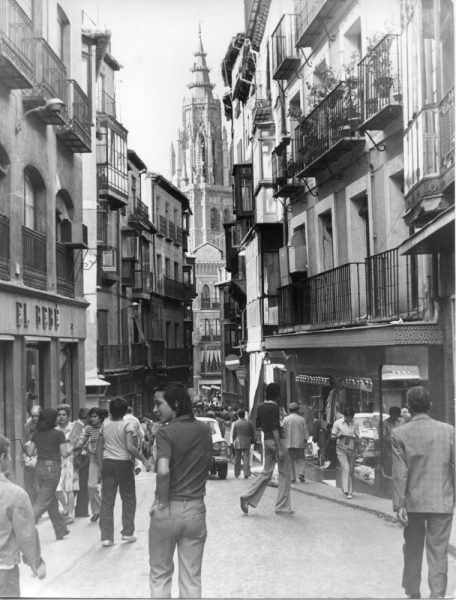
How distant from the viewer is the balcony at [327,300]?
52.2 ft

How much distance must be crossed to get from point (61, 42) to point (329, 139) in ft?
16.1

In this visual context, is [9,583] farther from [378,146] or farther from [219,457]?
[219,457]

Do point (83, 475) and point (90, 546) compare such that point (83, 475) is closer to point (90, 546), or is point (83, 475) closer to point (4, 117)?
point (90, 546)

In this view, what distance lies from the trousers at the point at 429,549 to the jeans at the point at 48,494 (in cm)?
454

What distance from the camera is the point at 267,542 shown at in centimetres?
988

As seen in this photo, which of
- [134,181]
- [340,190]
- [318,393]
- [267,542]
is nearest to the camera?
[267,542]

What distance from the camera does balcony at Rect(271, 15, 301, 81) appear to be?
20203 millimetres

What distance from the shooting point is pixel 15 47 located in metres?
12.8

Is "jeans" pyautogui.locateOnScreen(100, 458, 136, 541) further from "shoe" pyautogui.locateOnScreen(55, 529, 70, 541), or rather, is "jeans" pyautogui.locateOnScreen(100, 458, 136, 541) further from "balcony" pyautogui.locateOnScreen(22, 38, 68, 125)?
"balcony" pyautogui.locateOnScreen(22, 38, 68, 125)

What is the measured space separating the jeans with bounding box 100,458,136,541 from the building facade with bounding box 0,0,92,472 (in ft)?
10.0

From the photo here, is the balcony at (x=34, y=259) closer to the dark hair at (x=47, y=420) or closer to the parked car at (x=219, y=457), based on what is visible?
the dark hair at (x=47, y=420)

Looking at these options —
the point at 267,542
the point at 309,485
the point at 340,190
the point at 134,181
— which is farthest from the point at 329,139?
the point at 134,181

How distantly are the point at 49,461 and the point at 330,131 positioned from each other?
27.8 feet

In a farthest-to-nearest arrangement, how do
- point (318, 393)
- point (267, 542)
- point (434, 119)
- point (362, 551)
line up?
point (318, 393) → point (434, 119) → point (267, 542) → point (362, 551)
